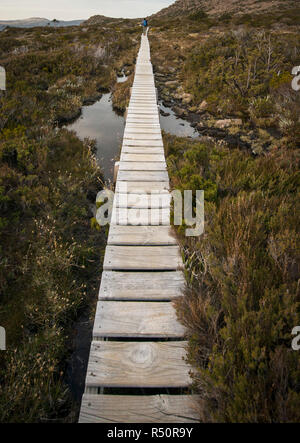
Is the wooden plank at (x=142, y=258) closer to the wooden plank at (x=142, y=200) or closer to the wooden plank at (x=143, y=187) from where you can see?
the wooden plank at (x=142, y=200)

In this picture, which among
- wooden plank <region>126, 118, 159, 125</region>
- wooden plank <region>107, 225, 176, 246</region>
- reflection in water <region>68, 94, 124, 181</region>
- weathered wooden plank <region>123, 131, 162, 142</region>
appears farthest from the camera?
wooden plank <region>126, 118, 159, 125</region>

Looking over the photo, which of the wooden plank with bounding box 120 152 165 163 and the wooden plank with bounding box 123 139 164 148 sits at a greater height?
the wooden plank with bounding box 123 139 164 148

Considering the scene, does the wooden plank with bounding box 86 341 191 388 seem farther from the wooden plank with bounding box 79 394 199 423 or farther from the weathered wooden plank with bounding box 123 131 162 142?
the weathered wooden plank with bounding box 123 131 162 142

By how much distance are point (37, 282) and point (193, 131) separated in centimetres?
700

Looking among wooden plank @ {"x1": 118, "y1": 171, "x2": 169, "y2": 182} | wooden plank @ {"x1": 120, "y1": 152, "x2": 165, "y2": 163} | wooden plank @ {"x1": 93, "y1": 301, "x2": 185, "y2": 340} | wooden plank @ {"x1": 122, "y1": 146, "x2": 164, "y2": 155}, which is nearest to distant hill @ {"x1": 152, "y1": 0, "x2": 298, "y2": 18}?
wooden plank @ {"x1": 122, "y1": 146, "x2": 164, "y2": 155}

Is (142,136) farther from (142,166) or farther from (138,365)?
(138,365)

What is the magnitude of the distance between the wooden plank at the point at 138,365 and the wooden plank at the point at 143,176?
316 cm

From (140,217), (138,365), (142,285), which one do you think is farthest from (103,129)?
(138,365)

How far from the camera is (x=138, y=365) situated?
7.22 ft

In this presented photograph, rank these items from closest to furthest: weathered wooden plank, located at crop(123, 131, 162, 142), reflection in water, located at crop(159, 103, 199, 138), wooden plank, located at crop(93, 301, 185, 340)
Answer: wooden plank, located at crop(93, 301, 185, 340) < weathered wooden plank, located at crop(123, 131, 162, 142) < reflection in water, located at crop(159, 103, 199, 138)

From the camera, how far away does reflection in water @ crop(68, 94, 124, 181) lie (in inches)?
278

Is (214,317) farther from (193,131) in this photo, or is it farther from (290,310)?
(193,131)

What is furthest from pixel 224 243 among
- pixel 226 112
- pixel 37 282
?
pixel 226 112

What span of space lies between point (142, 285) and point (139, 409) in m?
1.22
